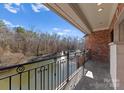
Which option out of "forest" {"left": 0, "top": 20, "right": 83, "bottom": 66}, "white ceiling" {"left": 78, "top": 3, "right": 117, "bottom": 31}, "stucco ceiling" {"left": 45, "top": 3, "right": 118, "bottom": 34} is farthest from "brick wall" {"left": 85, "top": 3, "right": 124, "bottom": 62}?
"forest" {"left": 0, "top": 20, "right": 83, "bottom": 66}

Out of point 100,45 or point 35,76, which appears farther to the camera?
point 100,45

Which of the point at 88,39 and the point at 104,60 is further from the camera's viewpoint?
the point at 88,39

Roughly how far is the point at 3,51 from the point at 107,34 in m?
8.21

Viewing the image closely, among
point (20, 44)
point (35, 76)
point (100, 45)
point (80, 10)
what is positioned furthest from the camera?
point (100, 45)

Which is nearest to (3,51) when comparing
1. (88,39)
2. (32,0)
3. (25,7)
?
(32,0)

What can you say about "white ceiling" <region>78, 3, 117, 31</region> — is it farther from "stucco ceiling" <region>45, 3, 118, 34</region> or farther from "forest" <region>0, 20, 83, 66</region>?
"forest" <region>0, 20, 83, 66</region>

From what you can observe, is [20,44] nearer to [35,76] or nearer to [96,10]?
[35,76]

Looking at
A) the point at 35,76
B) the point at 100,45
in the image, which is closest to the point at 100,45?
the point at 100,45

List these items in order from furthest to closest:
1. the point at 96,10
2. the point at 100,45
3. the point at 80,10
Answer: the point at 100,45 → the point at 96,10 → the point at 80,10

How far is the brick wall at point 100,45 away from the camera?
10266 mm

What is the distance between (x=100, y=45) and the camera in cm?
1043

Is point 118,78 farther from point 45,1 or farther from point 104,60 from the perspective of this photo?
point 104,60

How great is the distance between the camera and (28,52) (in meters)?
3.59

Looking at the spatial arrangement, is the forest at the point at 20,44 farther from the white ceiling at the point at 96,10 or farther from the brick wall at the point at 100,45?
the brick wall at the point at 100,45
